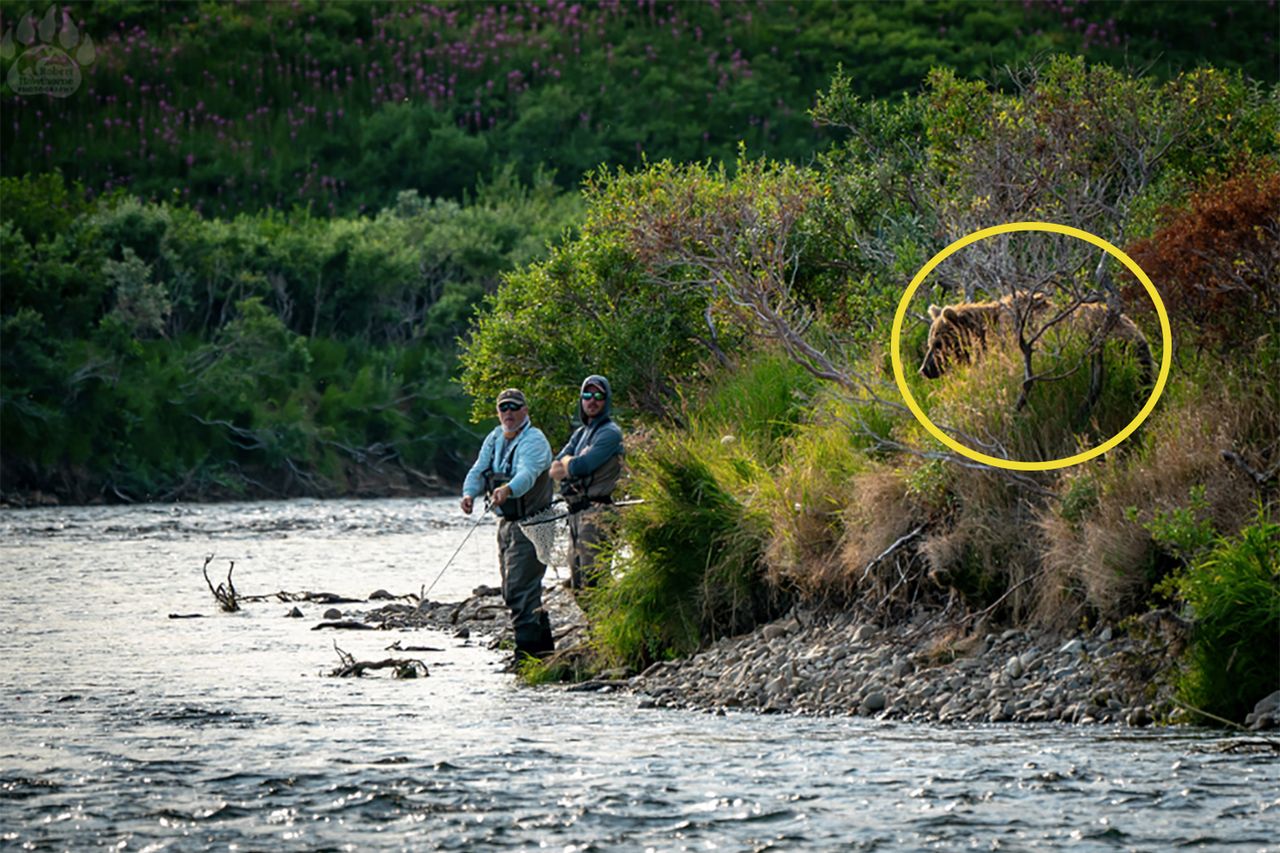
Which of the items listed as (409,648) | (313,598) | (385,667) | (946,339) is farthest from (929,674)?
(313,598)

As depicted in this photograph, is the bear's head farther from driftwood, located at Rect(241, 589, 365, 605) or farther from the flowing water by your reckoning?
driftwood, located at Rect(241, 589, 365, 605)

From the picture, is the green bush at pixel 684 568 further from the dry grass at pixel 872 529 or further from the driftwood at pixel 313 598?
the driftwood at pixel 313 598

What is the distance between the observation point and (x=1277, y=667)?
11094mm

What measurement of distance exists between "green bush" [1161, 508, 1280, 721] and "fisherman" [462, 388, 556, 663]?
4.88m

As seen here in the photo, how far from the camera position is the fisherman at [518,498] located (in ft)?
47.0

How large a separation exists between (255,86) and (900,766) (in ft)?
220

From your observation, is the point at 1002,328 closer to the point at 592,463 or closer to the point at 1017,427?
the point at 1017,427

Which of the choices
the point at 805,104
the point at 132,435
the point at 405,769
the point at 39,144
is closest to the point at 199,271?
the point at 132,435

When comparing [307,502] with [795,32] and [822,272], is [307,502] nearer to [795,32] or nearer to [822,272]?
[822,272]

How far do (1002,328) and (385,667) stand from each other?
5.02 meters

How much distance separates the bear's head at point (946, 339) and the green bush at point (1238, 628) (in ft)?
11.1

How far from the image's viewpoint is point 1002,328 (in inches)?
542

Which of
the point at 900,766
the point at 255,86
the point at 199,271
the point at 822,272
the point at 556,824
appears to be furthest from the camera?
the point at 255,86

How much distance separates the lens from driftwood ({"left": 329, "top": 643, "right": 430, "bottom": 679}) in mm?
14477
